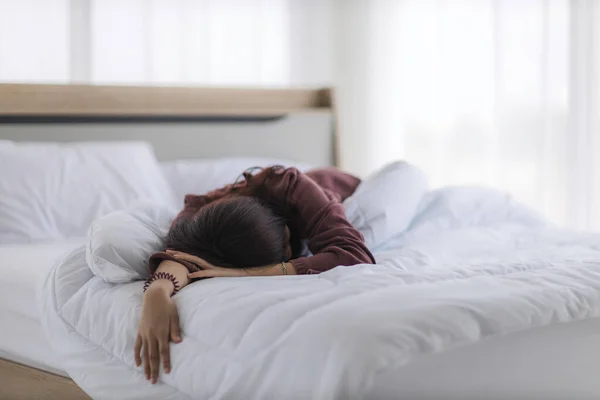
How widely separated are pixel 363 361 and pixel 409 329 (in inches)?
4.3

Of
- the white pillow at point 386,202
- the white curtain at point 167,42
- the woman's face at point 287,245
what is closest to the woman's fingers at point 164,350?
the woman's face at point 287,245

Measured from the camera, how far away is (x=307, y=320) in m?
1.27

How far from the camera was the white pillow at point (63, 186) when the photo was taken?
250 cm

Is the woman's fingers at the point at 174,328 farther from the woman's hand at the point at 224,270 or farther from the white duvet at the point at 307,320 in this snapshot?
the woman's hand at the point at 224,270

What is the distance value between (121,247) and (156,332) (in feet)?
1.05

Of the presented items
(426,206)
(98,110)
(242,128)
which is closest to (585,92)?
(426,206)

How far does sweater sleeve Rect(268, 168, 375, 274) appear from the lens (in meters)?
1.73

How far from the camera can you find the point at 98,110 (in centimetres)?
308

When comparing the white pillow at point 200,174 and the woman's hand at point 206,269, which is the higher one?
the white pillow at point 200,174

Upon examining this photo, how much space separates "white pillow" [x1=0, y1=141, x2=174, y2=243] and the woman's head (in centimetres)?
83

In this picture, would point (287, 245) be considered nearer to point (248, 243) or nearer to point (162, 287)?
point (248, 243)

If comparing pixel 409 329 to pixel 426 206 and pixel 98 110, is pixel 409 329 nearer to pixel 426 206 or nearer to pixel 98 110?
pixel 426 206

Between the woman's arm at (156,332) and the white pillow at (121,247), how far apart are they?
0.21 m

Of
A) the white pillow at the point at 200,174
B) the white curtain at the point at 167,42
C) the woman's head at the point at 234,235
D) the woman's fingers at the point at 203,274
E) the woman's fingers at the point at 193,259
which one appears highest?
the white curtain at the point at 167,42
